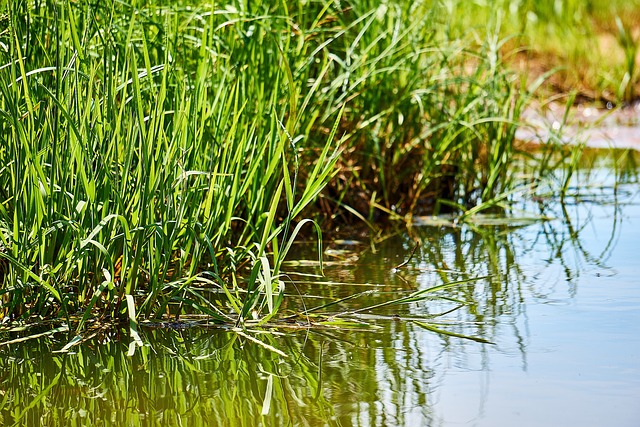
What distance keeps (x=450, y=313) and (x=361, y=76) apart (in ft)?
4.36

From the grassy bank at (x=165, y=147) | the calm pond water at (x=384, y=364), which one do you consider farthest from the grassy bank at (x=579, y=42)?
the calm pond water at (x=384, y=364)

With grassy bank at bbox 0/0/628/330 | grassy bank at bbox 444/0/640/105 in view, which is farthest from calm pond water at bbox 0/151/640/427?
grassy bank at bbox 444/0/640/105

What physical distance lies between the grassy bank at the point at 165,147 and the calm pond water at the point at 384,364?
112 mm

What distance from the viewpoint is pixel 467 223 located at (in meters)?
3.72

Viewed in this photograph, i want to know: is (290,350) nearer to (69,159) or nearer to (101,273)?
(101,273)

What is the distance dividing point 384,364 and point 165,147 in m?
0.77

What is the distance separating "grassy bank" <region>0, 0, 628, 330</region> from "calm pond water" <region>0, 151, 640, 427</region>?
0.37 feet

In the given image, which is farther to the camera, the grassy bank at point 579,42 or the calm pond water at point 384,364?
the grassy bank at point 579,42

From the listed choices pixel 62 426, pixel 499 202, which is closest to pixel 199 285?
pixel 62 426

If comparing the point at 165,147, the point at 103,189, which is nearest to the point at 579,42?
the point at 165,147

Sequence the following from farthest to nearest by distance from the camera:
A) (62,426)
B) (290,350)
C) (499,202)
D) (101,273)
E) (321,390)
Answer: (499,202)
(101,273)
(290,350)
(321,390)
(62,426)

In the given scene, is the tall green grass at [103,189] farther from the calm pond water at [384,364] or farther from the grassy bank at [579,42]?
the grassy bank at [579,42]

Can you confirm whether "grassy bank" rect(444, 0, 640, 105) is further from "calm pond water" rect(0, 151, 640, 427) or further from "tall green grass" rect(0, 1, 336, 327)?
"tall green grass" rect(0, 1, 336, 327)

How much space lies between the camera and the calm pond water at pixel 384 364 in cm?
187
